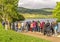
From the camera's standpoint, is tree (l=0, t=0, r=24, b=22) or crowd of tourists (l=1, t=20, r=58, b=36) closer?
crowd of tourists (l=1, t=20, r=58, b=36)

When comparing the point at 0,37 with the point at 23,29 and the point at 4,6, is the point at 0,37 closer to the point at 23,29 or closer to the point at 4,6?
the point at 23,29

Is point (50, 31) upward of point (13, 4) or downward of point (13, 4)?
downward

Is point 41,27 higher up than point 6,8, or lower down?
lower down

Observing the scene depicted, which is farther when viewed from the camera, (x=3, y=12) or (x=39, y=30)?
(x=3, y=12)

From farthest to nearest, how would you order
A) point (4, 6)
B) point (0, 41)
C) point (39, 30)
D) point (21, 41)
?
point (4, 6), point (39, 30), point (21, 41), point (0, 41)

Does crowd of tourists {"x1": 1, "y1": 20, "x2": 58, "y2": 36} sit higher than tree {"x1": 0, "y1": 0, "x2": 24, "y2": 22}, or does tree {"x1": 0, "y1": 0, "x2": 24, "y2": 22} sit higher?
tree {"x1": 0, "y1": 0, "x2": 24, "y2": 22}

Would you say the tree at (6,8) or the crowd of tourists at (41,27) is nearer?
the crowd of tourists at (41,27)

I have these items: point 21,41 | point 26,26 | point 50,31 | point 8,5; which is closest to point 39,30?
point 26,26

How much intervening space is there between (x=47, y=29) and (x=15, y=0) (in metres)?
14.8

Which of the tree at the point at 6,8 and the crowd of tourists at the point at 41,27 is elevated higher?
the tree at the point at 6,8

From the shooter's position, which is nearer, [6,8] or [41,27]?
[41,27]

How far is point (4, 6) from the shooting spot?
3819 centimetres

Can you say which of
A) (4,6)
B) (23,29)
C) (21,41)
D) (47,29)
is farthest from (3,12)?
(21,41)

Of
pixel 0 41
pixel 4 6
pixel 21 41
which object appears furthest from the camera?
pixel 4 6
